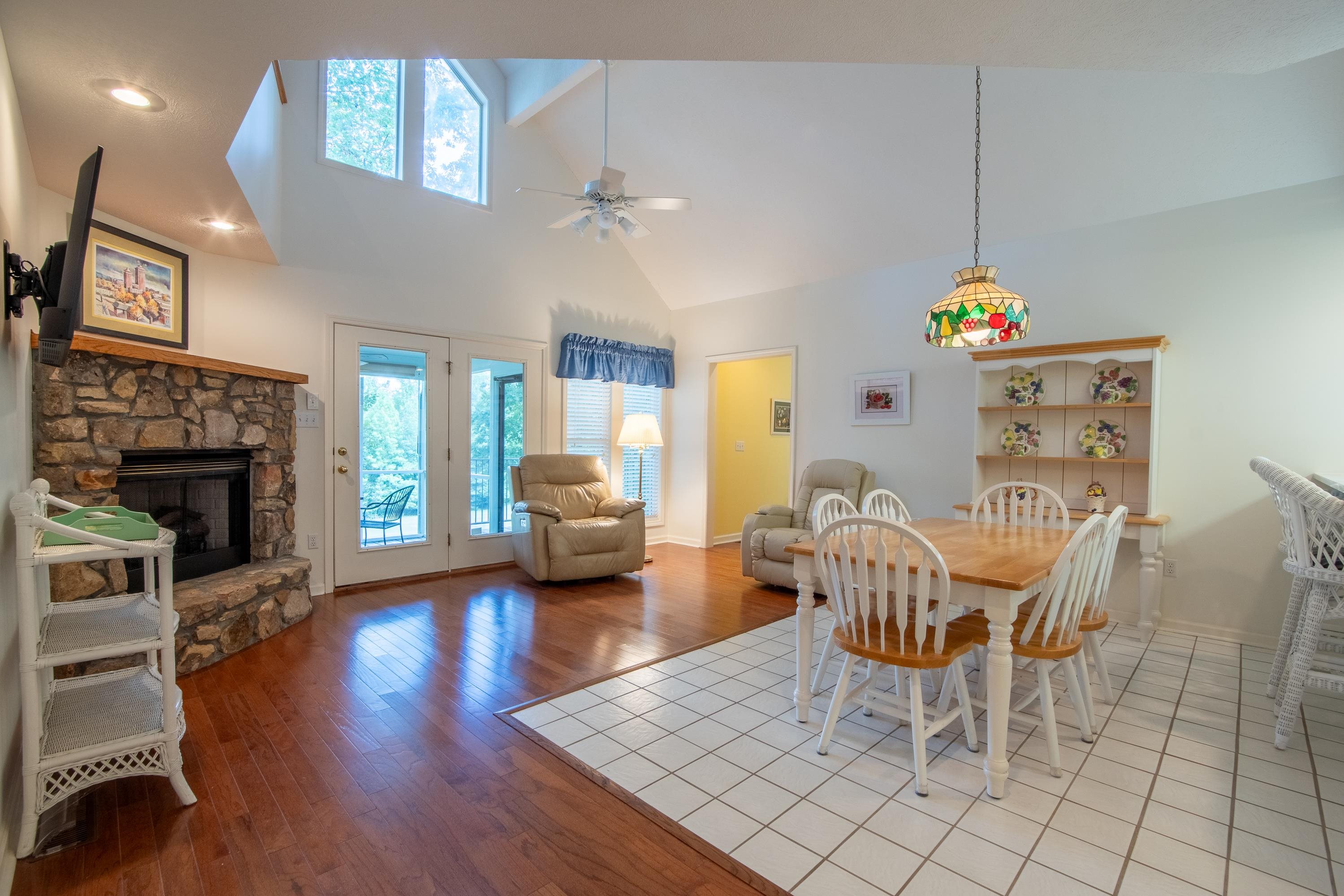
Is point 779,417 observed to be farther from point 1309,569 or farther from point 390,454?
point 1309,569

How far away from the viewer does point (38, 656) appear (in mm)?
1701

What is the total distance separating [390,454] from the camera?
4.77 metres

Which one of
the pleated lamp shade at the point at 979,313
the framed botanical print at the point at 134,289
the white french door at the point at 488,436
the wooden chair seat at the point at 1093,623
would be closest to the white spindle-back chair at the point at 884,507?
the wooden chair seat at the point at 1093,623


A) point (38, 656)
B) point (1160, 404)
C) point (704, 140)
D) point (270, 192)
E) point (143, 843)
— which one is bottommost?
point (143, 843)

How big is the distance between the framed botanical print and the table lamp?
133 inches

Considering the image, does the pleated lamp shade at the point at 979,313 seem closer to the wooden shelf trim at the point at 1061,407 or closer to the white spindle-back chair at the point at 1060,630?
the white spindle-back chair at the point at 1060,630

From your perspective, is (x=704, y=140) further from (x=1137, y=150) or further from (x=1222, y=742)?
(x=1222, y=742)

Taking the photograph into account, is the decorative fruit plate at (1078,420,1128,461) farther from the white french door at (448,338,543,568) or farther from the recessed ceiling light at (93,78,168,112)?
the recessed ceiling light at (93,78,168,112)

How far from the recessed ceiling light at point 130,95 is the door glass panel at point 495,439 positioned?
315 centimetres

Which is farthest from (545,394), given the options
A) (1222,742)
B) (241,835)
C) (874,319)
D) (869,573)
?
(1222,742)

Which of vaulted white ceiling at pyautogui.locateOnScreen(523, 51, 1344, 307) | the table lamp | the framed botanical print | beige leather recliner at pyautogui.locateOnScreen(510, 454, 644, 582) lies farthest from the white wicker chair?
the framed botanical print

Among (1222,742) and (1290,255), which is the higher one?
(1290,255)

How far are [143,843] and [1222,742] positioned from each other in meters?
3.73

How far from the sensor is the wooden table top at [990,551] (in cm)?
203
